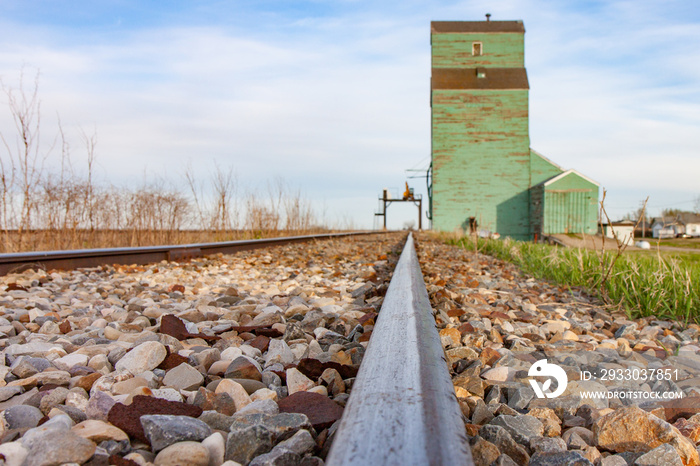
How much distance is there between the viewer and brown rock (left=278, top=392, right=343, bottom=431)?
1014 millimetres

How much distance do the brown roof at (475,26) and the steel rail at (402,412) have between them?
893 inches

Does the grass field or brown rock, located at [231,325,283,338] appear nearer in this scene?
brown rock, located at [231,325,283,338]

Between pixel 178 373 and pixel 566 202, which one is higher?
pixel 566 202

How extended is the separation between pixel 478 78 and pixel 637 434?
848 inches

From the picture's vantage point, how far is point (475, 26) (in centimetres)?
2153

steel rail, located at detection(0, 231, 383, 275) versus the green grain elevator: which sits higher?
the green grain elevator

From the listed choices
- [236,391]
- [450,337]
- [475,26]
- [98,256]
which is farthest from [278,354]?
[475,26]

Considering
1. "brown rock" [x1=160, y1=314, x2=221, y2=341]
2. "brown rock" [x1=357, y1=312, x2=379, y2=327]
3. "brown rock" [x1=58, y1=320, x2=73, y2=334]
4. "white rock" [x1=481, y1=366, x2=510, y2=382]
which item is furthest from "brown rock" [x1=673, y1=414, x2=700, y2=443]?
"brown rock" [x1=58, y1=320, x2=73, y2=334]

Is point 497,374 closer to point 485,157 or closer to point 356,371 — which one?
point 356,371

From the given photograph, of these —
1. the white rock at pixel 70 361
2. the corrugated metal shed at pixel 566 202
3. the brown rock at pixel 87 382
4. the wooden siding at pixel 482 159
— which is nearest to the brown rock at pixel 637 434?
the brown rock at pixel 87 382

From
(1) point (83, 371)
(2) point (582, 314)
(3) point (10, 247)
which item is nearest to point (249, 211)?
(3) point (10, 247)

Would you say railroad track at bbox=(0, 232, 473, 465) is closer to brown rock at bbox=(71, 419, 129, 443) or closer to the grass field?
brown rock at bbox=(71, 419, 129, 443)

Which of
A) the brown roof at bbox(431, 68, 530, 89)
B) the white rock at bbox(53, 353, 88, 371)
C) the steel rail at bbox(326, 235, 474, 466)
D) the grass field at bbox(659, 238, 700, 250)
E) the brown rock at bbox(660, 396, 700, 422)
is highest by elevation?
the brown roof at bbox(431, 68, 530, 89)

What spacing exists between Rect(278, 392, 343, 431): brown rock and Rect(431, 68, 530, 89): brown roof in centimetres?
2028
